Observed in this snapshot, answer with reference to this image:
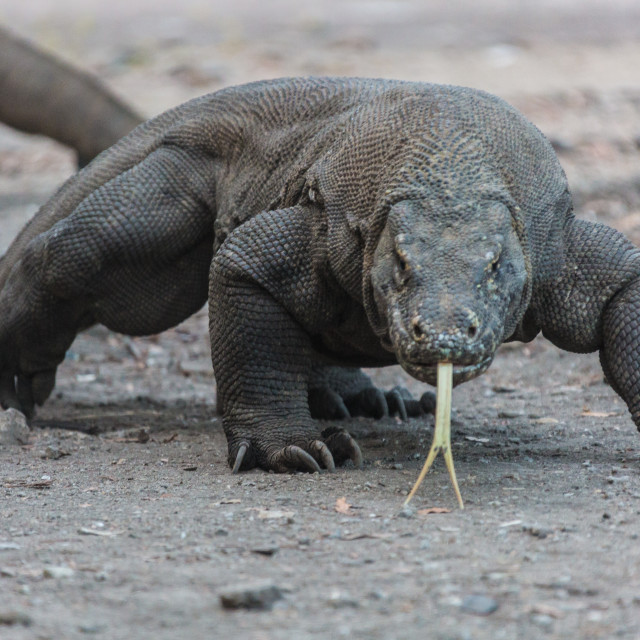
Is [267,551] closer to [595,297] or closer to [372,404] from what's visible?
[595,297]

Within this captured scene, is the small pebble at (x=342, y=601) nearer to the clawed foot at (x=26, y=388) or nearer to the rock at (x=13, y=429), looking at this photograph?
the rock at (x=13, y=429)

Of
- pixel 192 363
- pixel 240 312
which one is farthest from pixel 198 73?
pixel 240 312

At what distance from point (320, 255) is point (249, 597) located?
5.89 feet

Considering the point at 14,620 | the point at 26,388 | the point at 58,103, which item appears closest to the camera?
the point at 14,620

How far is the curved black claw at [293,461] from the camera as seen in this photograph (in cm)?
411

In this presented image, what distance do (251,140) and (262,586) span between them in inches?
107

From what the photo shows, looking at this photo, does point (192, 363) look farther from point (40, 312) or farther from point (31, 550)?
point (31, 550)

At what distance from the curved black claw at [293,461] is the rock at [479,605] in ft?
5.09

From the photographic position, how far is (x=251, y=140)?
4977 millimetres

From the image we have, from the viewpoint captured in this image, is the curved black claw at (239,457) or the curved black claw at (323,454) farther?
the curved black claw at (239,457)

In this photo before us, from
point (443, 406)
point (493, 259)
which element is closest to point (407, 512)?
point (443, 406)

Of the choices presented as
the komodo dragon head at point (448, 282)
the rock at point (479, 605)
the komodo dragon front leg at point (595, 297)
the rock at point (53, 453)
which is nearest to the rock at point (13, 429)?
the rock at point (53, 453)

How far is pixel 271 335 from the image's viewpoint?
4363 mm

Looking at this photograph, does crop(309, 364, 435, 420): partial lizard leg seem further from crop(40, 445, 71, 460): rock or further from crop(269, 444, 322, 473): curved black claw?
crop(269, 444, 322, 473): curved black claw
